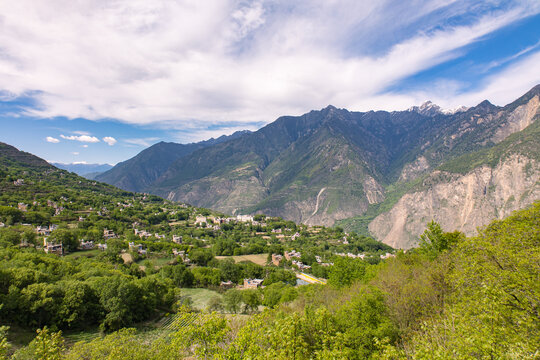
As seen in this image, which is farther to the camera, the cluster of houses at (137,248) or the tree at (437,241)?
the cluster of houses at (137,248)

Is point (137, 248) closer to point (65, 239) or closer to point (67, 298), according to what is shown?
point (65, 239)

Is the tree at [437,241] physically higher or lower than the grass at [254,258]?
higher

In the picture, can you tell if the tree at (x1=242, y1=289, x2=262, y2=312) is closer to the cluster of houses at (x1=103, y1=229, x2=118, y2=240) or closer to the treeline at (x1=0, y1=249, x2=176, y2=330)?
the treeline at (x1=0, y1=249, x2=176, y2=330)

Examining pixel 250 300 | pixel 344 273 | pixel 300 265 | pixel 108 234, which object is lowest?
pixel 300 265

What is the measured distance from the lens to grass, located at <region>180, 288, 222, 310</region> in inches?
1918

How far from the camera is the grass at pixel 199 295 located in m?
48.7

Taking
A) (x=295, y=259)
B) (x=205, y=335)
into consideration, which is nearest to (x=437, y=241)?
(x=205, y=335)

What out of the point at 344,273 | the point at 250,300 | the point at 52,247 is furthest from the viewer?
the point at 52,247

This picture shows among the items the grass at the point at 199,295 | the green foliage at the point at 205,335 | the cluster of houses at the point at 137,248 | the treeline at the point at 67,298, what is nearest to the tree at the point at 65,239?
the cluster of houses at the point at 137,248

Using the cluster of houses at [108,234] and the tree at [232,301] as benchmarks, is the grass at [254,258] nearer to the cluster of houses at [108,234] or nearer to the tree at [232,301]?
the cluster of houses at [108,234]

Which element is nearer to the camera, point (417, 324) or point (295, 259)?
point (417, 324)

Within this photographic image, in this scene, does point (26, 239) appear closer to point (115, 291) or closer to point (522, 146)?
point (115, 291)

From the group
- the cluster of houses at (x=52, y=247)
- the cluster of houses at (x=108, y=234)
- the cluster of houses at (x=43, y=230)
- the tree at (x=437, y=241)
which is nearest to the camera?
the tree at (x=437, y=241)

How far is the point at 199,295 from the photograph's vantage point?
54.9m
